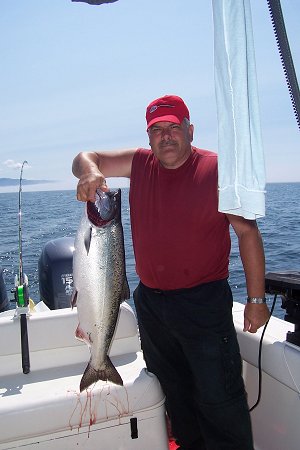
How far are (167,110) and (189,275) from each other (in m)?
1.20

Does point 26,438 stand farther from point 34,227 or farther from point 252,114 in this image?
point 34,227

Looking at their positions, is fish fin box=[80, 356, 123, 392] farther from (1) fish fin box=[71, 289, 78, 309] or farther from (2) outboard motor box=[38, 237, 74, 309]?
(2) outboard motor box=[38, 237, 74, 309]

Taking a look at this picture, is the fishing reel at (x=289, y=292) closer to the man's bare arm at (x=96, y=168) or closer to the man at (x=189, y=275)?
the man at (x=189, y=275)

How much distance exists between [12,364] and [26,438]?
2.10 ft

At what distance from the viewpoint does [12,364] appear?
10.2 ft

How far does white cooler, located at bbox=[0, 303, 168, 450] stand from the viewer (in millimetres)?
2619

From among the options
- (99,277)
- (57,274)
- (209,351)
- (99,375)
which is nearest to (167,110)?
(99,277)

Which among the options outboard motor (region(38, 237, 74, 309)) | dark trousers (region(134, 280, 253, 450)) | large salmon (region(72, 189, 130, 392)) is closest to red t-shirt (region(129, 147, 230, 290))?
dark trousers (region(134, 280, 253, 450))

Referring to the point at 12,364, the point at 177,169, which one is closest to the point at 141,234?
the point at 177,169

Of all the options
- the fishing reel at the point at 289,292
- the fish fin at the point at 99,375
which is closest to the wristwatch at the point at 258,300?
the fishing reel at the point at 289,292

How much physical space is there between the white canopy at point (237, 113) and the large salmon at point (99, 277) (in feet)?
2.59

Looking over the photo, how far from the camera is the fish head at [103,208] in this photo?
8.45ft

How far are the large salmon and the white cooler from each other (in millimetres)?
151

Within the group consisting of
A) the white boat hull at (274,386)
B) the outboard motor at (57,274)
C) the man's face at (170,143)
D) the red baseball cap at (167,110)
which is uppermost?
the red baseball cap at (167,110)
